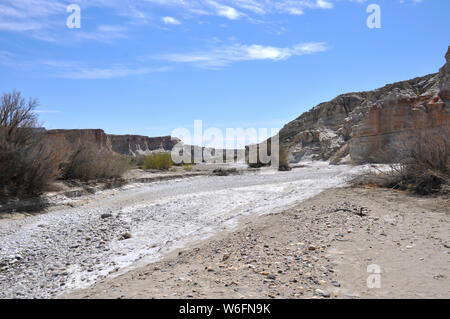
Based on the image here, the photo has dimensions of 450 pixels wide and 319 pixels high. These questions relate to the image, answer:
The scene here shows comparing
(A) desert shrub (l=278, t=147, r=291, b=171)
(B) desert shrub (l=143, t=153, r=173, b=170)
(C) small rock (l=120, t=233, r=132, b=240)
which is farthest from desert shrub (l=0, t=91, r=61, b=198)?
(A) desert shrub (l=278, t=147, r=291, b=171)

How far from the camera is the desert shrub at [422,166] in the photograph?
7.88 metres

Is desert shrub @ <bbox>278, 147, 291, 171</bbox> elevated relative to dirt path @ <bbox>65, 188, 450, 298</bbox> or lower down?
elevated

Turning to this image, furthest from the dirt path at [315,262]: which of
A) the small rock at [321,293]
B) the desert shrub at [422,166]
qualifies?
the desert shrub at [422,166]

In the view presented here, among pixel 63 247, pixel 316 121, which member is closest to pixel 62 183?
pixel 63 247

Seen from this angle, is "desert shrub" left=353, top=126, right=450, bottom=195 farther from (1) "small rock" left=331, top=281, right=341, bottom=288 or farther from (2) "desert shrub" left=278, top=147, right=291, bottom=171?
(2) "desert shrub" left=278, top=147, right=291, bottom=171

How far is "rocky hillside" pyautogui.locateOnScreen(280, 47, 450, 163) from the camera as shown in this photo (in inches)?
858

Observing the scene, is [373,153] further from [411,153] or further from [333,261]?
[333,261]

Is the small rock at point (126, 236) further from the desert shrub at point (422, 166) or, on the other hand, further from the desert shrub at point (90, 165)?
the desert shrub at point (90, 165)

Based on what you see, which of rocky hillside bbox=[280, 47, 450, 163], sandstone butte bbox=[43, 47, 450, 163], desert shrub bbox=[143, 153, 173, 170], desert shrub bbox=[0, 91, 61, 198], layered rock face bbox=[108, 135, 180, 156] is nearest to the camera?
desert shrub bbox=[0, 91, 61, 198]

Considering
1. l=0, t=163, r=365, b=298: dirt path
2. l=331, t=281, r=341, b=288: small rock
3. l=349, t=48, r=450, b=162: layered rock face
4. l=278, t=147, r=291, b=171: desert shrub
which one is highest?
l=349, t=48, r=450, b=162: layered rock face

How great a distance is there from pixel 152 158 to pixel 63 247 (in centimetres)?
2038

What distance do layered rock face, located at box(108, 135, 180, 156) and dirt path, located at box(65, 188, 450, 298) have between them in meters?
58.6
